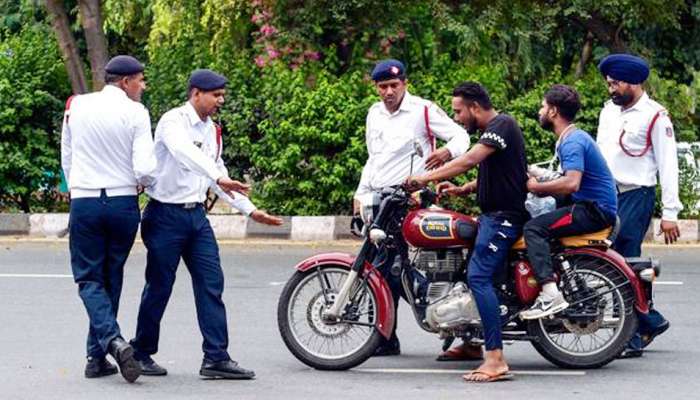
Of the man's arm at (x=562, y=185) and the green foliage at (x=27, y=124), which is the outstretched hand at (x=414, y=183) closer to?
the man's arm at (x=562, y=185)

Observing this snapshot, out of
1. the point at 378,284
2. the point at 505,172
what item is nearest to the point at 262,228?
the point at 378,284

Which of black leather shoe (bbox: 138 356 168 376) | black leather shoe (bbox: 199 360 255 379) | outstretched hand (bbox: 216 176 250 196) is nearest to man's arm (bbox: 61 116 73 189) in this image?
outstretched hand (bbox: 216 176 250 196)

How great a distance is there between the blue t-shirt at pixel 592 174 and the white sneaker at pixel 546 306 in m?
0.56

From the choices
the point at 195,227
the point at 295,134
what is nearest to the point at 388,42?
the point at 295,134

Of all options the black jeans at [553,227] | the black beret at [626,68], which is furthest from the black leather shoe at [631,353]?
the black beret at [626,68]

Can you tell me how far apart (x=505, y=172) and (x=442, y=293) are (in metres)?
0.76

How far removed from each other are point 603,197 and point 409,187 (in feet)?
3.51

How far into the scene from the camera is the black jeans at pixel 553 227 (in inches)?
334

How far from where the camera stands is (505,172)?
8.57 metres

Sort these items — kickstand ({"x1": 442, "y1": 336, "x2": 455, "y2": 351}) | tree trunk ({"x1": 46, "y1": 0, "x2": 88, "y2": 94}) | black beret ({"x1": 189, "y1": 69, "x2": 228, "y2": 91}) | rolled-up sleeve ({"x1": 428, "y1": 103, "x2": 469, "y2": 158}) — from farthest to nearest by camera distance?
tree trunk ({"x1": 46, "y1": 0, "x2": 88, "y2": 94})
rolled-up sleeve ({"x1": 428, "y1": 103, "x2": 469, "y2": 158})
kickstand ({"x1": 442, "y1": 336, "x2": 455, "y2": 351})
black beret ({"x1": 189, "y1": 69, "x2": 228, "y2": 91})

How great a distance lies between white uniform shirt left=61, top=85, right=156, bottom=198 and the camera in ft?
27.6

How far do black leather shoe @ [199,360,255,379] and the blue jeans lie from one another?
1.33 metres

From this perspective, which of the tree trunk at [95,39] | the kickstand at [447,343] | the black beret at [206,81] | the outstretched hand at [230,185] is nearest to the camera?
the outstretched hand at [230,185]

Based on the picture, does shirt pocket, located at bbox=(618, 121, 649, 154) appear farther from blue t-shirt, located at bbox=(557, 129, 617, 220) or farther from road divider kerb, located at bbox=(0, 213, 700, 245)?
road divider kerb, located at bbox=(0, 213, 700, 245)
